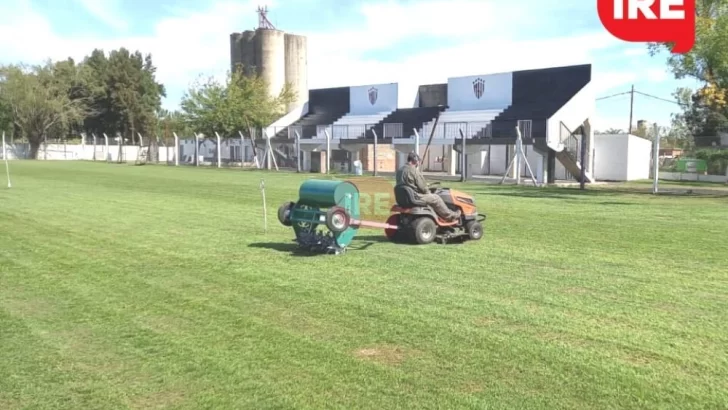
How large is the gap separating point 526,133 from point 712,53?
1444 centimetres

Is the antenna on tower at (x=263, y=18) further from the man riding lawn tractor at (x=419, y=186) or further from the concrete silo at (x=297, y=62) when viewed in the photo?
the man riding lawn tractor at (x=419, y=186)

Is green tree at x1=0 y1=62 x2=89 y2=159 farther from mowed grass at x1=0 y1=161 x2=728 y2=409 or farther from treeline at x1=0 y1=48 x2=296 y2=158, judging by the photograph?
mowed grass at x1=0 y1=161 x2=728 y2=409

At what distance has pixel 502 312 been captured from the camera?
5.74 metres

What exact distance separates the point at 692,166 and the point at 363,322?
114 feet

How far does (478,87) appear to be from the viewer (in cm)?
4259

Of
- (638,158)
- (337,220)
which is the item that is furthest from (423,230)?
(638,158)

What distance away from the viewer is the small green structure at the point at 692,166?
1346 inches

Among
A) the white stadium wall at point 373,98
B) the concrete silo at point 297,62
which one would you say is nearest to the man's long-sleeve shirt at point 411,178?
the white stadium wall at point 373,98

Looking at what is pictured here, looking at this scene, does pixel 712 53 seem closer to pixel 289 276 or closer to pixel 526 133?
pixel 526 133

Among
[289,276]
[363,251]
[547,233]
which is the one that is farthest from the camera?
[547,233]

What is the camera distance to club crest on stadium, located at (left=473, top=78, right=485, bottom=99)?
139ft

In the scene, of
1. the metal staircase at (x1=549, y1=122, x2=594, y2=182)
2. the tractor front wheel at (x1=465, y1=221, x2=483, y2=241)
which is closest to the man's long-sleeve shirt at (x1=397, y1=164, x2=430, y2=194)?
the tractor front wheel at (x1=465, y1=221, x2=483, y2=241)

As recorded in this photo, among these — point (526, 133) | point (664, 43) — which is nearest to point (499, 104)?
point (526, 133)

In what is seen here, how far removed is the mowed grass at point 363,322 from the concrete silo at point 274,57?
59.3m
